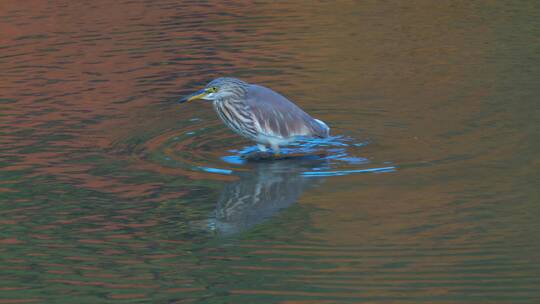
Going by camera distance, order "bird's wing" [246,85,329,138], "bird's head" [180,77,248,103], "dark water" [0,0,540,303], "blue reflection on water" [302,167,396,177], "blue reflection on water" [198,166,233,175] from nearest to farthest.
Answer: "dark water" [0,0,540,303]
"blue reflection on water" [302,167,396,177]
"blue reflection on water" [198,166,233,175]
"bird's wing" [246,85,329,138]
"bird's head" [180,77,248,103]

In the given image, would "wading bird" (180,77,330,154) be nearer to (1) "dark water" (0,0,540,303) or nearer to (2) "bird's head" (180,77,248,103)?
(2) "bird's head" (180,77,248,103)

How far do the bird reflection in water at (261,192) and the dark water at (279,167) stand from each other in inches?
1.0

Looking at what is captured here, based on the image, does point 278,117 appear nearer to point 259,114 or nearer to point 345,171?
point 259,114

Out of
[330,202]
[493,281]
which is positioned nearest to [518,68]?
[330,202]

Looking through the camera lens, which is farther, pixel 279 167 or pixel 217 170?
pixel 279 167

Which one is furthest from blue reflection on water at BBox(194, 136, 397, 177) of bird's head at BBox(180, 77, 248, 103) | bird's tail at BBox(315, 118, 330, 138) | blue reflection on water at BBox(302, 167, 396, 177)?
bird's head at BBox(180, 77, 248, 103)

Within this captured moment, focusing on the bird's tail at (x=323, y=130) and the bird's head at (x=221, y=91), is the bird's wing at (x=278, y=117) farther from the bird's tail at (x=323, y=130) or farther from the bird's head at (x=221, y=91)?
the bird's head at (x=221, y=91)

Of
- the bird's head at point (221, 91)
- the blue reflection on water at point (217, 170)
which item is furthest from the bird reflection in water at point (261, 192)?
the bird's head at point (221, 91)

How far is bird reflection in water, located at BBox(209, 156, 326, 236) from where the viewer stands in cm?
875

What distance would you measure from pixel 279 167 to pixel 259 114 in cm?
59

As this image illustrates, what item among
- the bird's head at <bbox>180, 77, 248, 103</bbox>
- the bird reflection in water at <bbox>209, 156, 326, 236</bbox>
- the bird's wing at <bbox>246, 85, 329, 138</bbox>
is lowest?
the bird reflection in water at <bbox>209, 156, 326, 236</bbox>

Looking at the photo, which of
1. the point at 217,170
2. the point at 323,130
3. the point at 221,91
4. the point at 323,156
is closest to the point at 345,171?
the point at 323,156

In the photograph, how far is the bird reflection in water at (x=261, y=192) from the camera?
8750 millimetres

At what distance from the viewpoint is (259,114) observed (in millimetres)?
10469
